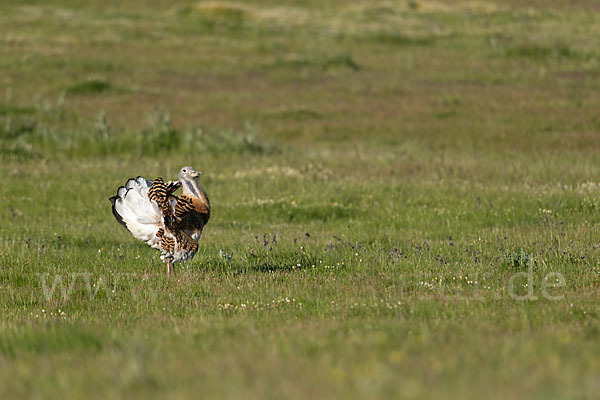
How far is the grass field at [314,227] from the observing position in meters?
5.41

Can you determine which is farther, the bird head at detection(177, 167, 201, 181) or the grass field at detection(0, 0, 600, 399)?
the bird head at detection(177, 167, 201, 181)

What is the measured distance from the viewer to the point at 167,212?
946cm

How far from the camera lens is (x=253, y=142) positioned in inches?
950

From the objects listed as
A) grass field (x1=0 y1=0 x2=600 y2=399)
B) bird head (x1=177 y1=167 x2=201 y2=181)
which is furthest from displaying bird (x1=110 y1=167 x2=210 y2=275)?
grass field (x1=0 y1=0 x2=600 y2=399)

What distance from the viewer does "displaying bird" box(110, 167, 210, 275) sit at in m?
9.52

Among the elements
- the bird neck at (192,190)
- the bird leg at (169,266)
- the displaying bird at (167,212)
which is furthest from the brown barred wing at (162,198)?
the bird leg at (169,266)

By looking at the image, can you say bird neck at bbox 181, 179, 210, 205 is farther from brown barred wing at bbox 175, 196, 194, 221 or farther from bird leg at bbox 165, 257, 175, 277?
bird leg at bbox 165, 257, 175, 277

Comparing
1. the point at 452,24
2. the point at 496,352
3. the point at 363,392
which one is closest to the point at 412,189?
the point at 496,352

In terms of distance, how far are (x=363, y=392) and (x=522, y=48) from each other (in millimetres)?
44186

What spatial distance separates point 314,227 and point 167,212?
6090mm

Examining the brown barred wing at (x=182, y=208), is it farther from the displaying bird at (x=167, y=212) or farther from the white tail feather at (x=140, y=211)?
the white tail feather at (x=140, y=211)

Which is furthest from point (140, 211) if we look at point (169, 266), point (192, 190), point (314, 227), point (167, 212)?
point (314, 227)

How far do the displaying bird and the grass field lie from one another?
0.51 metres

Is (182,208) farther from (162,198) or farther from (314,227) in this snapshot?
(314,227)
